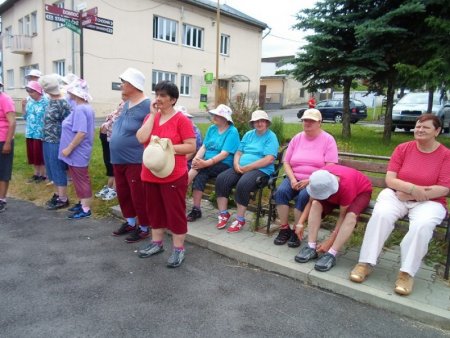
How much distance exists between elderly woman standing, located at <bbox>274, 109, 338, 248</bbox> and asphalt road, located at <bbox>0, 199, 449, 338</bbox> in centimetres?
69

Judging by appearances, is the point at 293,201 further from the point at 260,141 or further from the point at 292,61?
the point at 292,61

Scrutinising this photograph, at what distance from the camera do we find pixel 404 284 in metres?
3.29

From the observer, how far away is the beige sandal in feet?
10.7

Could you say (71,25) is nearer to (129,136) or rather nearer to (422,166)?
(129,136)

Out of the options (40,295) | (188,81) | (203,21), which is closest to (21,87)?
(188,81)

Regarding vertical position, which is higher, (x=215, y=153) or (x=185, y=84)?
(x=185, y=84)

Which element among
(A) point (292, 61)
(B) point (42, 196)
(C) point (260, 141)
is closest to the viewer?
(C) point (260, 141)

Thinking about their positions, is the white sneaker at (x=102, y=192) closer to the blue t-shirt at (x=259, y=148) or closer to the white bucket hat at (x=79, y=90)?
the white bucket hat at (x=79, y=90)

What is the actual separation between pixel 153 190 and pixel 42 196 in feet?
10.8

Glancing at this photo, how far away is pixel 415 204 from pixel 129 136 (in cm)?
295

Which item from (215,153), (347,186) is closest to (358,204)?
(347,186)

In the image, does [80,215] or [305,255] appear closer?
[305,255]

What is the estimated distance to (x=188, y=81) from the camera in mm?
27250

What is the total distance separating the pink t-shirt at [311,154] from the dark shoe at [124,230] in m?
2.08
